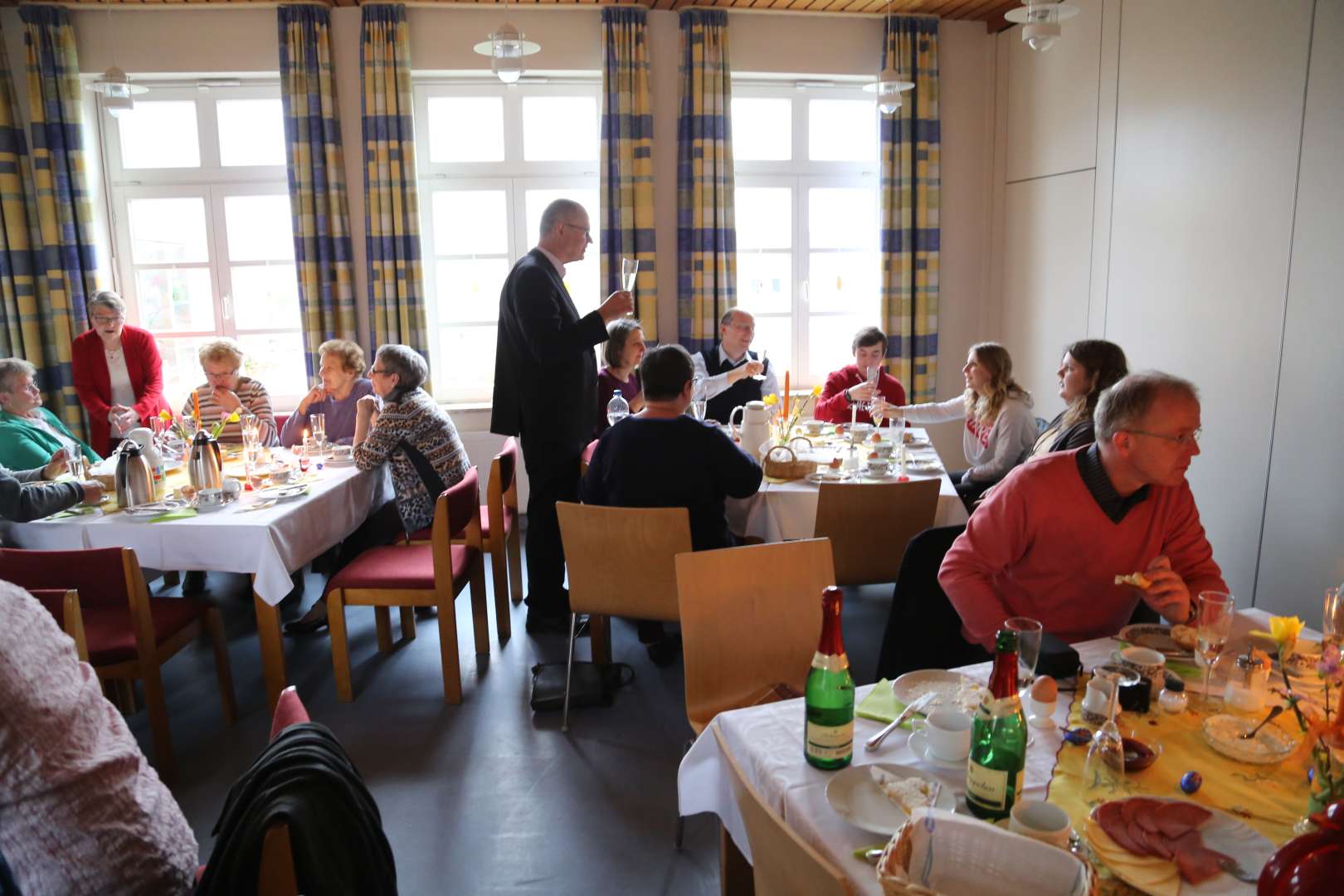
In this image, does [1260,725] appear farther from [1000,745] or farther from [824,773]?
[824,773]

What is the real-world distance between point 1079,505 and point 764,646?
0.78m

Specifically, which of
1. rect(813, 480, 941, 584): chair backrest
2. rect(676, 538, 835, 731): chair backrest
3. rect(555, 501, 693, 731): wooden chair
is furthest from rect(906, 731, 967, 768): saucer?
rect(813, 480, 941, 584): chair backrest

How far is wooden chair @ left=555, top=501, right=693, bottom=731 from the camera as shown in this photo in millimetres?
2500

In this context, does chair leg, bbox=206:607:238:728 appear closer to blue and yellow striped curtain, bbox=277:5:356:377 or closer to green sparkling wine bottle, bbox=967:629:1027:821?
green sparkling wine bottle, bbox=967:629:1027:821

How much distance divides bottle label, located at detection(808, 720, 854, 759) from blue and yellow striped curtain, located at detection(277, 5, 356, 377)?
15.4ft

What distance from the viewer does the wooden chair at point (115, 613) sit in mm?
2418

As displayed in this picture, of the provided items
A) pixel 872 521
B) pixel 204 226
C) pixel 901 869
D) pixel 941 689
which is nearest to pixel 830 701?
pixel 941 689

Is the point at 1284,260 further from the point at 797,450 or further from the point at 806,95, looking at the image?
the point at 806,95

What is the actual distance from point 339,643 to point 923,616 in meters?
2.09

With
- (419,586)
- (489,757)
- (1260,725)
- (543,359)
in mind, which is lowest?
(489,757)

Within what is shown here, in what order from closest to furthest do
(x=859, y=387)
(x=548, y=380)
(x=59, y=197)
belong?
(x=548, y=380), (x=859, y=387), (x=59, y=197)

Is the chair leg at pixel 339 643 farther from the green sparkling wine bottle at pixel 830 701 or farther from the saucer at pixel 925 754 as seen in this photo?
the saucer at pixel 925 754

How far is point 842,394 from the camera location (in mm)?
4664

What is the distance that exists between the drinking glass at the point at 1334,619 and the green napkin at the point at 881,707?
733 millimetres
